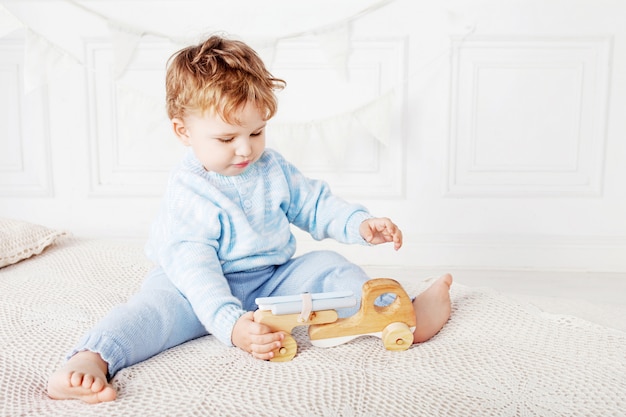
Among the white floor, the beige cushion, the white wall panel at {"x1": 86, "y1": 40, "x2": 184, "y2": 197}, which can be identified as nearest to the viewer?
the beige cushion

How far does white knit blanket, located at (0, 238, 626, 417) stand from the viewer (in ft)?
2.81

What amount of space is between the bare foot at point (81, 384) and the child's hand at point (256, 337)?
21cm

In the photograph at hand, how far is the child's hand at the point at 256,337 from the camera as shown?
974 mm

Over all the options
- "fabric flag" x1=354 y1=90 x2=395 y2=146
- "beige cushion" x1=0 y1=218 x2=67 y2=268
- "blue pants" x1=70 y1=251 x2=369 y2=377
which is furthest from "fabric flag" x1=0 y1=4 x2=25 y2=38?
"blue pants" x1=70 y1=251 x2=369 y2=377

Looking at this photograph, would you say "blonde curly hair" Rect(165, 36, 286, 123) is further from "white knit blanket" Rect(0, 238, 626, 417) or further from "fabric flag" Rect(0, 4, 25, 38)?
"fabric flag" Rect(0, 4, 25, 38)

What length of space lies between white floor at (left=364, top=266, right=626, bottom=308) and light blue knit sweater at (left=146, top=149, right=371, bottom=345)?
747 mm

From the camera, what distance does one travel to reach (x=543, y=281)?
198 cm

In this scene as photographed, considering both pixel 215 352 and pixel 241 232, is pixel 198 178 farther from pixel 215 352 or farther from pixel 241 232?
pixel 215 352

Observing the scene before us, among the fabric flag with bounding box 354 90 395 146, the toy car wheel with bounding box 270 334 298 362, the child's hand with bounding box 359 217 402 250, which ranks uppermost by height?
the fabric flag with bounding box 354 90 395 146

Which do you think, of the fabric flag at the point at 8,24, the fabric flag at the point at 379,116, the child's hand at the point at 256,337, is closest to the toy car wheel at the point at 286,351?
the child's hand at the point at 256,337

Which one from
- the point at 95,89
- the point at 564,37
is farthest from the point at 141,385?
the point at 564,37

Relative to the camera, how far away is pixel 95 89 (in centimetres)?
Result: 216

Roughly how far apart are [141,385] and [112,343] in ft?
0.29

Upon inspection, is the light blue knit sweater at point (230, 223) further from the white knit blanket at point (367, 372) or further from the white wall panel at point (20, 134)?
the white wall panel at point (20, 134)
